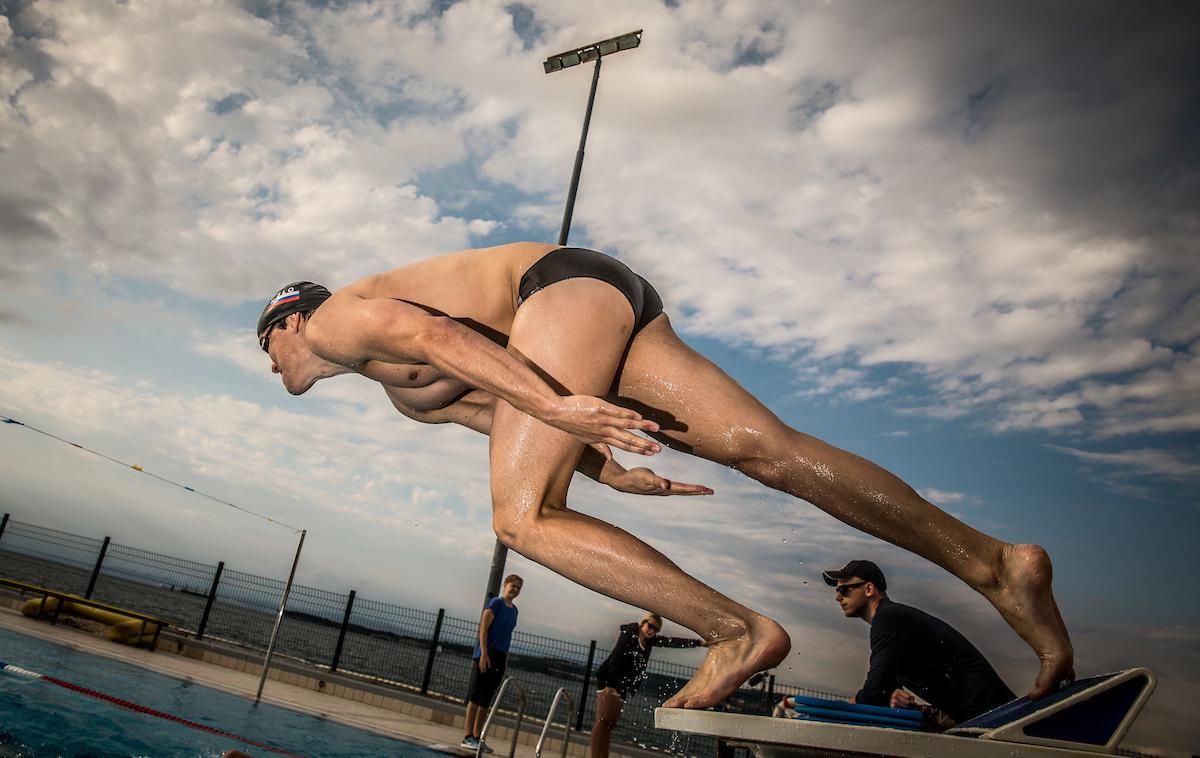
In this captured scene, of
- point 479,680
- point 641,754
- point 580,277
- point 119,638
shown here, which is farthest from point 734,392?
point 119,638

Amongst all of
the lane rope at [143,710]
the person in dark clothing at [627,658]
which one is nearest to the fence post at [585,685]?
the person in dark clothing at [627,658]

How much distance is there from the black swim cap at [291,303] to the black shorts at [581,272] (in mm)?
763

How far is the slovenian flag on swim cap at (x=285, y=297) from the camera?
2.44 meters

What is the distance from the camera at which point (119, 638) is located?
11.6 metres

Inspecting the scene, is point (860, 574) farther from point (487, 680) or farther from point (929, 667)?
point (487, 680)

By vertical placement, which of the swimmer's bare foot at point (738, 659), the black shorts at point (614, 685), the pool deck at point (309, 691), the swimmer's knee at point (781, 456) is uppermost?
the swimmer's knee at point (781, 456)

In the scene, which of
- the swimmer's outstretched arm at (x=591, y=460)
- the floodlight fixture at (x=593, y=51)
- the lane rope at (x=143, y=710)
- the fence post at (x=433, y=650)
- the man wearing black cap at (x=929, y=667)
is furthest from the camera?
the fence post at (x=433, y=650)

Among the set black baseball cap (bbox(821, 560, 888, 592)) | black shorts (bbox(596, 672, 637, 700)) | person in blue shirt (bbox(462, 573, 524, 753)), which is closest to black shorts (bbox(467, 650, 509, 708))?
person in blue shirt (bbox(462, 573, 524, 753))

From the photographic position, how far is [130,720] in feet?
18.7

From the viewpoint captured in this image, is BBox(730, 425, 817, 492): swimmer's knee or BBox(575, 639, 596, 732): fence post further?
BBox(575, 639, 596, 732): fence post

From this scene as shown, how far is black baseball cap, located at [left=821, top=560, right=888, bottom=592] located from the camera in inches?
183

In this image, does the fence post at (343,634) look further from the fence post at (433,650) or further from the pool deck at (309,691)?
the fence post at (433,650)

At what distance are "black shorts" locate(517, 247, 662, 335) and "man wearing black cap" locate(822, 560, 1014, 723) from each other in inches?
109

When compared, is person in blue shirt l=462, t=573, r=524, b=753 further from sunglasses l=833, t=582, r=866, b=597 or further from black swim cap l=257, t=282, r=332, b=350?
black swim cap l=257, t=282, r=332, b=350
